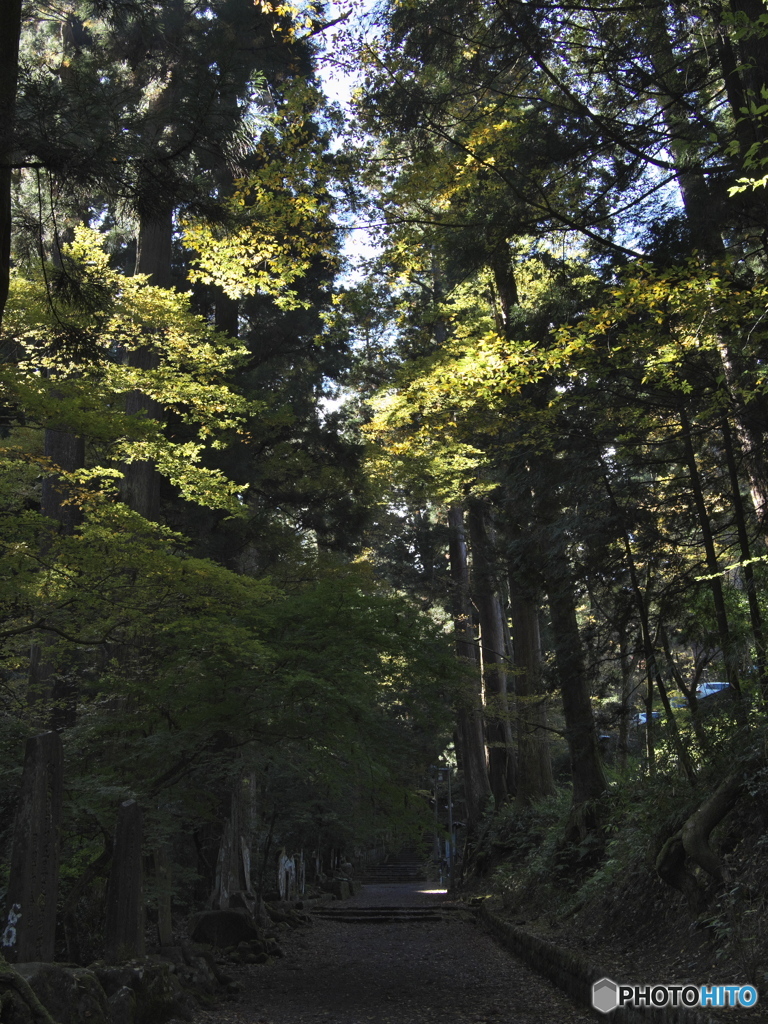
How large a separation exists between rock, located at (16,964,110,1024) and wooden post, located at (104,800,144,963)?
149 cm

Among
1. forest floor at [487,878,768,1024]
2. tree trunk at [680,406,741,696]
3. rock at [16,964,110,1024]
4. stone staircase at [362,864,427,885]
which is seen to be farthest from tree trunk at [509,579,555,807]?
stone staircase at [362,864,427,885]

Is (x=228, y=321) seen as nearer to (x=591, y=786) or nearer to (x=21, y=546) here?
(x=21, y=546)

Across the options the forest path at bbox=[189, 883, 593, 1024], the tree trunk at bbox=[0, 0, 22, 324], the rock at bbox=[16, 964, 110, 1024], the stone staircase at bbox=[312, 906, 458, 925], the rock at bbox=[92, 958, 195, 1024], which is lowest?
the stone staircase at bbox=[312, 906, 458, 925]

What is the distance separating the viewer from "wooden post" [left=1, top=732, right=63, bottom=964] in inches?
244

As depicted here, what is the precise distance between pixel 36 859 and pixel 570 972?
16.1 feet

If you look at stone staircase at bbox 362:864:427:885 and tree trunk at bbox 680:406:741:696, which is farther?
stone staircase at bbox 362:864:427:885

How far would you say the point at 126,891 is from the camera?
24.2 feet

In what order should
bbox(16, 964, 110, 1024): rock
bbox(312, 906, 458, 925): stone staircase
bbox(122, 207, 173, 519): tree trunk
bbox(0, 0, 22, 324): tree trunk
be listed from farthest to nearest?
bbox(312, 906, 458, 925): stone staircase < bbox(122, 207, 173, 519): tree trunk < bbox(16, 964, 110, 1024): rock < bbox(0, 0, 22, 324): tree trunk

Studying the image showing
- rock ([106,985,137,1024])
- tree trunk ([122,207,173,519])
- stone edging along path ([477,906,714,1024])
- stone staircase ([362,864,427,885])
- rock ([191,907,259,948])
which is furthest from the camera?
stone staircase ([362,864,427,885])

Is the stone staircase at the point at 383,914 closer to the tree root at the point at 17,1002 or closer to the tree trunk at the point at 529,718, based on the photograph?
the tree trunk at the point at 529,718

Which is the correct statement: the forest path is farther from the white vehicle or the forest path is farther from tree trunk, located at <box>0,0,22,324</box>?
tree trunk, located at <box>0,0,22,324</box>

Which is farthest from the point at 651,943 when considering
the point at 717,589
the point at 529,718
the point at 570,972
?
the point at 529,718

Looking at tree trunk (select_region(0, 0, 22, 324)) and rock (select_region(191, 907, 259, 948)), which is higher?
tree trunk (select_region(0, 0, 22, 324))

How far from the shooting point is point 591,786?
37.8ft
